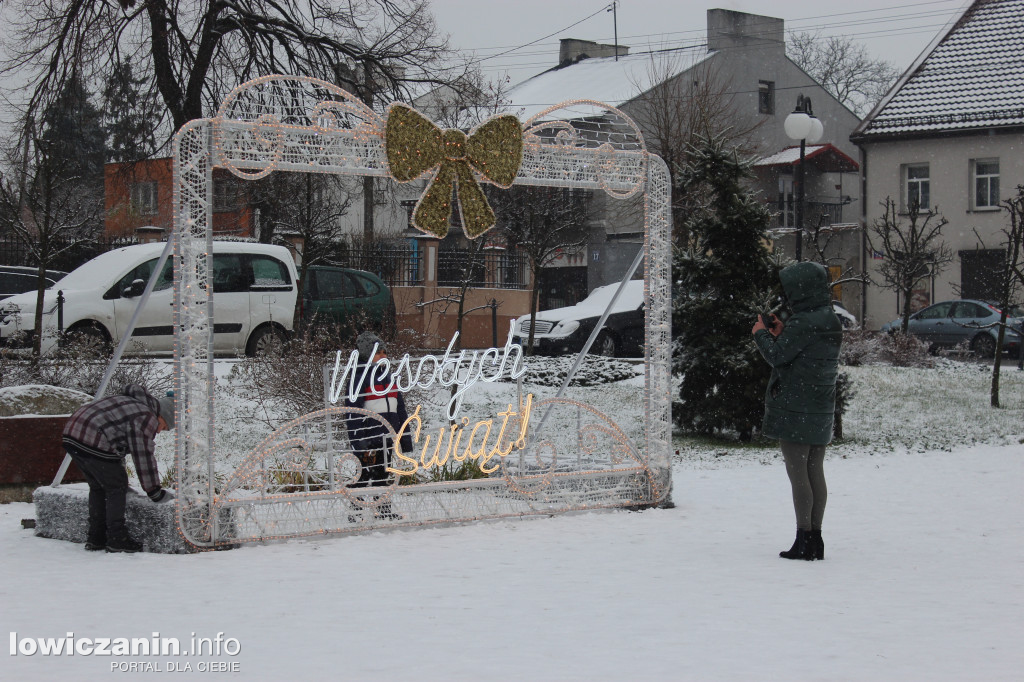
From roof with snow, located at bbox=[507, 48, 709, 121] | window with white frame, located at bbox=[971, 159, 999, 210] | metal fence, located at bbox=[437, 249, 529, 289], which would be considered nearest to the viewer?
metal fence, located at bbox=[437, 249, 529, 289]

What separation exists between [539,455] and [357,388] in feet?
5.73

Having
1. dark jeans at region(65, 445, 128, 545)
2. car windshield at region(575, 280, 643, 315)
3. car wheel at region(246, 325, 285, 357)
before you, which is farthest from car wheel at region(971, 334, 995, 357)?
dark jeans at region(65, 445, 128, 545)

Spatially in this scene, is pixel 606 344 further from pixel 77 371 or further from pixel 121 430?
pixel 121 430

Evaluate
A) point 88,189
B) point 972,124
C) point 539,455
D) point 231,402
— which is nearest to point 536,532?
point 539,455

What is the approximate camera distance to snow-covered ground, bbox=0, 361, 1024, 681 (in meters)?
5.15

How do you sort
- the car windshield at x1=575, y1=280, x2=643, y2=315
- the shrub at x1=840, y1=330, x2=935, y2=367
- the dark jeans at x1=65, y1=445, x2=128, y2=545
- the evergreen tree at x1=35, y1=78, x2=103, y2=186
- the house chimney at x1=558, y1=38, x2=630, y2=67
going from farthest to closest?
the house chimney at x1=558, y1=38, x2=630, y2=67 < the shrub at x1=840, y1=330, x2=935, y2=367 < the evergreen tree at x1=35, y1=78, x2=103, y2=186 < the car windshield at x1=575, y1=280, x2=643, y2=315 < the dark jeans at x1=65, y1=445, x2=128, y2=545

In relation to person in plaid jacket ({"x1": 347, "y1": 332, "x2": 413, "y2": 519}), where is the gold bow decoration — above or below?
above

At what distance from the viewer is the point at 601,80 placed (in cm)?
4122

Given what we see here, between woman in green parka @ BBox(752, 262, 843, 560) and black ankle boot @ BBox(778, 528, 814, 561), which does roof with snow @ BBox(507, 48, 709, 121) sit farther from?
black ankle boot @ BBox(778, 528, 814, 561)

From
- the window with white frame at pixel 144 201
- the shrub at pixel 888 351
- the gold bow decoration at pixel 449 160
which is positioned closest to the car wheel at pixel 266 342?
the gold bow decoration at pixel 449 160

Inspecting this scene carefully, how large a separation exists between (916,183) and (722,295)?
2456 centimetres

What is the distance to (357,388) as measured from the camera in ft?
26.8

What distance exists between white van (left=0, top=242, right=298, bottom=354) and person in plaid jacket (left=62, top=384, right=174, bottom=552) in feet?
18.5

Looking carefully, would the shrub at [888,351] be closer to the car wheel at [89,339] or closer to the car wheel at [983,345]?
the car wheel at [983,345]
